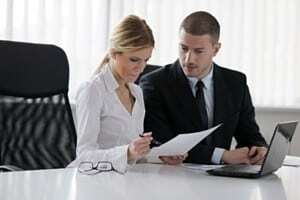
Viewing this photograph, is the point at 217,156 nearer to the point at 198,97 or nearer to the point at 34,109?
the point at 198,97

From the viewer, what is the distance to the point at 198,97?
91.0 inches

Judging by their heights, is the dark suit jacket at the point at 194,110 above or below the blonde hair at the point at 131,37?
below

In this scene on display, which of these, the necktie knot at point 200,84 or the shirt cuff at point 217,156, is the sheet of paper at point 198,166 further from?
the necktie knot at point 200,84

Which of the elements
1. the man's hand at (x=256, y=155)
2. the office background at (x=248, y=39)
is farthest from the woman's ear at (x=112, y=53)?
the office background at (x=248, y=39)

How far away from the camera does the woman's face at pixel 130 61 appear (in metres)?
2.05

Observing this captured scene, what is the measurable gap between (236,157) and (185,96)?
13.4 inches

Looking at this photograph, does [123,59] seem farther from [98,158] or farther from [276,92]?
[276,92]

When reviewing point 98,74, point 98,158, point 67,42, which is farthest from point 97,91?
point 67,42

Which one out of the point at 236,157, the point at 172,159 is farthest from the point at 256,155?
the point at 172,159

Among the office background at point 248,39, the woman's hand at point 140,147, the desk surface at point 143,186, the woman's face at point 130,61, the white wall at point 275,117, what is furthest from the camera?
the white wall at point 275,117

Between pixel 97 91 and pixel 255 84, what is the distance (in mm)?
2104

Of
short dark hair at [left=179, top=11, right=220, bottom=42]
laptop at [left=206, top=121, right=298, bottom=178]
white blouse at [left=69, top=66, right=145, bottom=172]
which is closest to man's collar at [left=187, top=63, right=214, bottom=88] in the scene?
short dark hair at [left=179, top=11, right=220, bottom=42]

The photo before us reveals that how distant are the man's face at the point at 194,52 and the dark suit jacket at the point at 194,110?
44 millimetres

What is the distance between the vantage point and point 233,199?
4.70 ft
